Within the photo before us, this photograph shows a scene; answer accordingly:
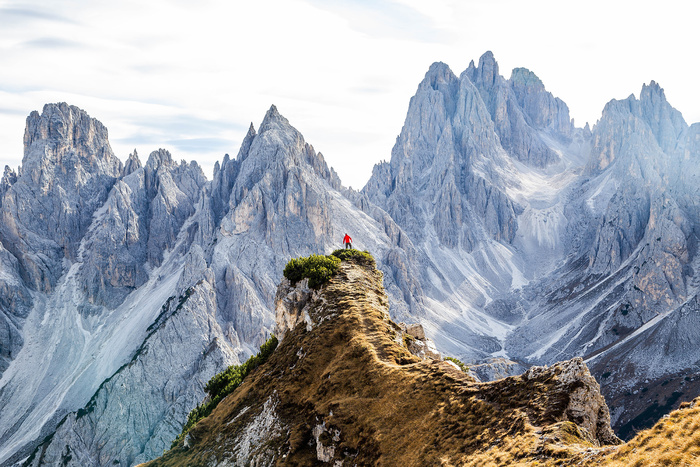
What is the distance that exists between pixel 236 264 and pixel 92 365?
5748 centimetres

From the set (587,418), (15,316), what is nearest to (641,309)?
(587,418)

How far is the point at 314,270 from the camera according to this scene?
141ft

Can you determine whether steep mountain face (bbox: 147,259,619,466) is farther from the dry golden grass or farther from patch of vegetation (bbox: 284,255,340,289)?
patch of vegetation (bbox: 284,255,340,289)

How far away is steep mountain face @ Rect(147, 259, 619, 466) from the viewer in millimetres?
20594

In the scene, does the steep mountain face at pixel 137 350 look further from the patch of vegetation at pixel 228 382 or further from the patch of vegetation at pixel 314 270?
the patch of vegetation at pixel 314 270

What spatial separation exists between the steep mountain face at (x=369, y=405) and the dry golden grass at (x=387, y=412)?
0.07 metres

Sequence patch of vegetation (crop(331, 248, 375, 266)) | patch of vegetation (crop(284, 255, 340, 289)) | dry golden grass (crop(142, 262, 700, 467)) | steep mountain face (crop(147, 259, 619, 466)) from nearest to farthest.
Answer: dry golden grass (crop(142, 262, 700, 467))
steep mountain face (crop(147, 259, 619, 466))
patch of vegetation (crop(284, 255, 340, 289))
patch of vegetation (crop(331, 248, 375, 266))

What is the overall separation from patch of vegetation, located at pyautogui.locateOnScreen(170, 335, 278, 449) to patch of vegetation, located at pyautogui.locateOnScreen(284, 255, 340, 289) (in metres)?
6.35

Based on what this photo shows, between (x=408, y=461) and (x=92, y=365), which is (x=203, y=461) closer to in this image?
(x=408, y=461)

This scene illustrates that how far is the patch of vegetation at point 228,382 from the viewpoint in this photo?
4509 cm

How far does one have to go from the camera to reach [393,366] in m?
29.0

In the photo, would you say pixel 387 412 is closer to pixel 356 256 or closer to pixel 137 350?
pixel 356 256

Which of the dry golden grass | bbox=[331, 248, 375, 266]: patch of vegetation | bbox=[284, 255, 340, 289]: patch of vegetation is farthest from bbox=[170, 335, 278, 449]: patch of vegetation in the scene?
bbox=[331, 248, 375, 266]: patch of vegetation

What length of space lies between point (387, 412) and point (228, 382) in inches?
1069
